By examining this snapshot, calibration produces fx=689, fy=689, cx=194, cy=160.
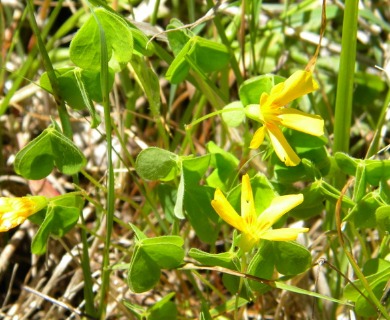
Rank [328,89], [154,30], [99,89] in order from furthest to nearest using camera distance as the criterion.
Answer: [328,89] → [154,30] → [99,89]

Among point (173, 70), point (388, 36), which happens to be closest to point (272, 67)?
point (388, 36)

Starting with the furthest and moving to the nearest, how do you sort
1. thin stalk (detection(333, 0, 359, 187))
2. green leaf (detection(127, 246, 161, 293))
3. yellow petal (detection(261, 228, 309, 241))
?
thin stalk (detection(333, 0, 359, 187))
green leaf (detection(127, 246, 161, 293))
yellow petal (detection(261, 228, 309, 241))

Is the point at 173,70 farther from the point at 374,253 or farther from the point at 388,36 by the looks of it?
the point at 388,36

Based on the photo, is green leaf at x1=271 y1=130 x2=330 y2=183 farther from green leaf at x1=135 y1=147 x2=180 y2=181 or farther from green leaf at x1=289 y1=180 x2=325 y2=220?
green leaf at x1=135 y1=147 x2=180 y2=181

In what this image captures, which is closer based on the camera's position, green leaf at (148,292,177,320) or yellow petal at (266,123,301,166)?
yellow petal at (266,123,301,166)

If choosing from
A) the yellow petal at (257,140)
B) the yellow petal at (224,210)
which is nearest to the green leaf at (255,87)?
the yellow petal at (257,140)

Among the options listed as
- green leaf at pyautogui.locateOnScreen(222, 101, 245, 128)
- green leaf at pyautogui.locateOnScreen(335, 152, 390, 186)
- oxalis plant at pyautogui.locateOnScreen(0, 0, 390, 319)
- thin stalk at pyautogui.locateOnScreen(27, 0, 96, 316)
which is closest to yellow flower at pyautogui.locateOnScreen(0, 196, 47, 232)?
oxalis plant at pyautogui.locateOnScreen(0, 0, 390, 319)
